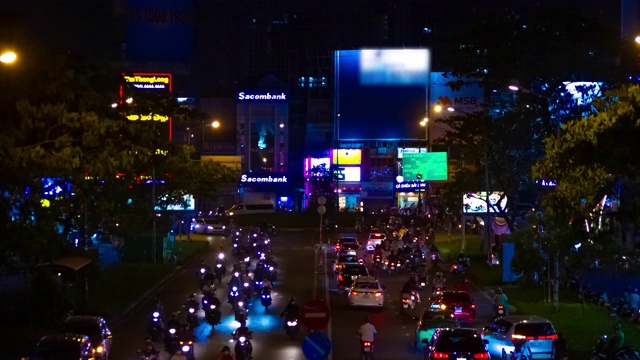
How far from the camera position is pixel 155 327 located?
30234mm

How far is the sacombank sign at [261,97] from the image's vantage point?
114 meters

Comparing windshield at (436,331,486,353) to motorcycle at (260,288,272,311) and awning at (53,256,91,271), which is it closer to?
awning at (53,256,91,271)

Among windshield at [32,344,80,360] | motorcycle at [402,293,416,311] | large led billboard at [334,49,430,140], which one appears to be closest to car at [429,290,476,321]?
motorcycle at [402,293,416,311]

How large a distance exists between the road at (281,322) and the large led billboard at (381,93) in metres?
57.1

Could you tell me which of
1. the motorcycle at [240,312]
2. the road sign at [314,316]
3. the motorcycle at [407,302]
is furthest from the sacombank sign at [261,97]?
the road sign at [314,316]

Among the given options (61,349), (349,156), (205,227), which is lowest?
(205,227)

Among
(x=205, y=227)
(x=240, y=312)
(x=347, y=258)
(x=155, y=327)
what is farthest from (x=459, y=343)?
(x=205, y=227)

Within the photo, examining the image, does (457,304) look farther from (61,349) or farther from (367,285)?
(61,349)

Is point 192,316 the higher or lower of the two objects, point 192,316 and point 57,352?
the lower

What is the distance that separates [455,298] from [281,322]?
19.2 ft

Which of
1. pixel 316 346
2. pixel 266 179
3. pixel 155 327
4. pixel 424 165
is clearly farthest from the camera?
pixel 266 179

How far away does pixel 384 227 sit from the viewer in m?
78.2

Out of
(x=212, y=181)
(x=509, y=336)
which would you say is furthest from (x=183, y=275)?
(x=509, y=336)

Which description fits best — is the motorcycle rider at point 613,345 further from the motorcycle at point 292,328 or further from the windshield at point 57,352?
the windshield at point 57,352
